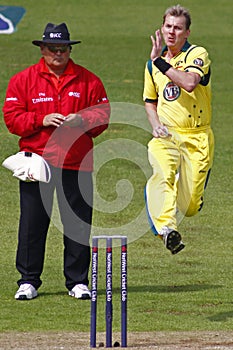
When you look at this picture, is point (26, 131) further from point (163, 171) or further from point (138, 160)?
point (138, 160)

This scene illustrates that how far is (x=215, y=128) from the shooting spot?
2297 cm

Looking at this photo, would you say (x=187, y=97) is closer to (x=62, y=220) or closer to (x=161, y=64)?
(x=161, y=64)

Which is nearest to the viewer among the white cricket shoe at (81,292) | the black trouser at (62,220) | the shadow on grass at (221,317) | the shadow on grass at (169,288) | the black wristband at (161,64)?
the shadow on grass at (221,317)

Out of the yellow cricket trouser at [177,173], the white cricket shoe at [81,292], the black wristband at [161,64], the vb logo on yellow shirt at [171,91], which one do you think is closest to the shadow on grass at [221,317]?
the yellow cricket trouser at [177,173]

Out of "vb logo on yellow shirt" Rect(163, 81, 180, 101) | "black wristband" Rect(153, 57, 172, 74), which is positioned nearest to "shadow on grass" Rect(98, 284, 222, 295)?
"vb logo on yellow shirt" Rect(163, 81, 180, 101)

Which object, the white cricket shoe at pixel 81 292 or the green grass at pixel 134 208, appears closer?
the green grass at pixel 134 208

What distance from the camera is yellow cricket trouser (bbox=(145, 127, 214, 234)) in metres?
→ 11.0

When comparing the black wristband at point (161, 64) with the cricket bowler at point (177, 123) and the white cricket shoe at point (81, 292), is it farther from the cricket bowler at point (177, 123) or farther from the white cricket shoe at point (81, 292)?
the white cricket shoe at point (81, 292)

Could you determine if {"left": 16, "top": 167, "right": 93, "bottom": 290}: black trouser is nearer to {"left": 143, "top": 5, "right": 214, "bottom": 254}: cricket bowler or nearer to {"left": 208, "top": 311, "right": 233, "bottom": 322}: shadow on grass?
{"left": 143, "top": 5, "right": 214, "bottom": 254}: cricket bowler

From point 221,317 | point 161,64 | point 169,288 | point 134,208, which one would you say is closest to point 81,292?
point 169,288

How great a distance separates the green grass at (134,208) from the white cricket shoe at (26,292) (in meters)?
0.08

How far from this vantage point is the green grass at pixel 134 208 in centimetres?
1100

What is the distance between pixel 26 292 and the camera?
11.5 metres

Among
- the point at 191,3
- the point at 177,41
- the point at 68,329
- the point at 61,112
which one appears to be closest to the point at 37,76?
the point at 61,112
